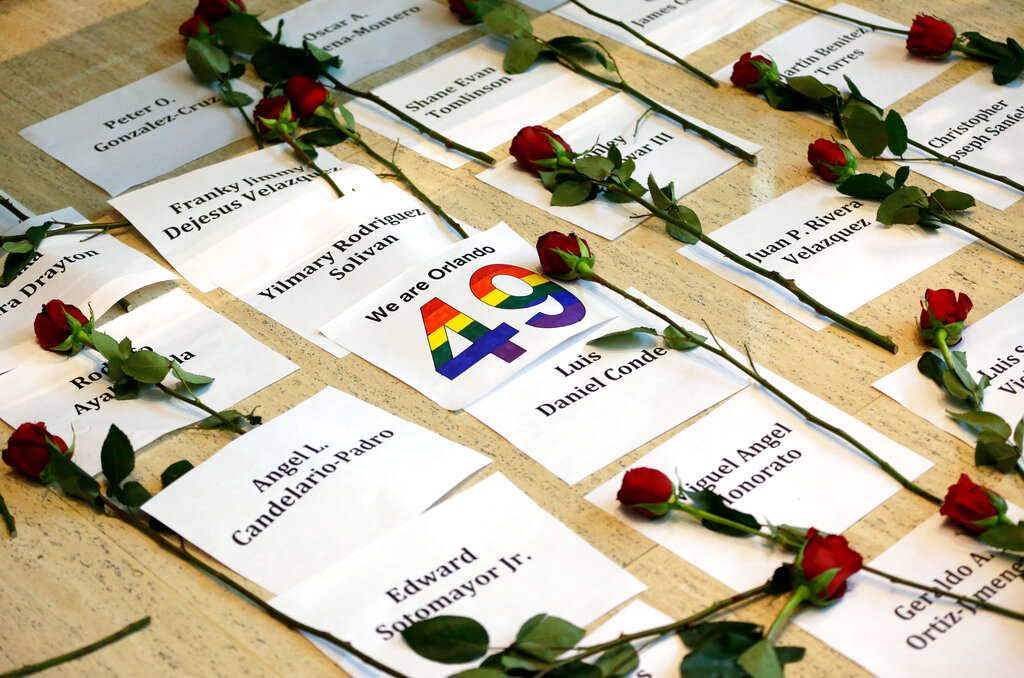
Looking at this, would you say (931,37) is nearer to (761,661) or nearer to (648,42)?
(648,42)

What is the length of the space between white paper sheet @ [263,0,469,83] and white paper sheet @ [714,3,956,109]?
0.39 metres

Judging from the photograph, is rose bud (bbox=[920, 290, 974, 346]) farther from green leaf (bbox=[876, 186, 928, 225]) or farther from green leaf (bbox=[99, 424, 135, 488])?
green leaf (bbox=[99, 424, 135, 488])

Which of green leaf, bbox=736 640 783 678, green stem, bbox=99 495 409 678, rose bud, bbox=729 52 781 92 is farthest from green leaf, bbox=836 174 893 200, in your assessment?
green stem, bbox=99 495 409 678

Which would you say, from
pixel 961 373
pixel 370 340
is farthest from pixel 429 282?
pixel 961 373

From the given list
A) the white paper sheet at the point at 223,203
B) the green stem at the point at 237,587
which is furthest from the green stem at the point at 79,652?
the white paper sheet at the point at 223,203

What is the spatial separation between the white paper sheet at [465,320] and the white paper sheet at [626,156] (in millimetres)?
96

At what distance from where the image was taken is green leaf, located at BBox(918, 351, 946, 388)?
0.87m

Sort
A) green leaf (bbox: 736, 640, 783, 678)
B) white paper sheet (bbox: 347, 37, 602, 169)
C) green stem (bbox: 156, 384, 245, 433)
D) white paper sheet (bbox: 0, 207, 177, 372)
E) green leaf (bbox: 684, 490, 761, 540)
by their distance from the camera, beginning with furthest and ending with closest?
white paper sheet (bbox: 347, 37, 602, 169)
white paper sheet (bbox: 0, 207, 177, 372)
green stem (bbox: 156, 384, 245, 433)
green leaf (bbox: 684, 490, 761, 540)
green leaf (bbox: 736, 640, 783, 678)

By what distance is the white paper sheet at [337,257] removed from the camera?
3.24 ft

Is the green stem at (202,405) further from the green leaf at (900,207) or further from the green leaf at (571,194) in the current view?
the green leaf at (900,207)

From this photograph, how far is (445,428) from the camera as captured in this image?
0.87 m

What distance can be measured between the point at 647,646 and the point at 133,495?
41cm

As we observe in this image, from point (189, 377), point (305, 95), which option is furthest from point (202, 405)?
point (305, 95)

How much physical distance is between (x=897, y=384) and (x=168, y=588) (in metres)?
0.61
